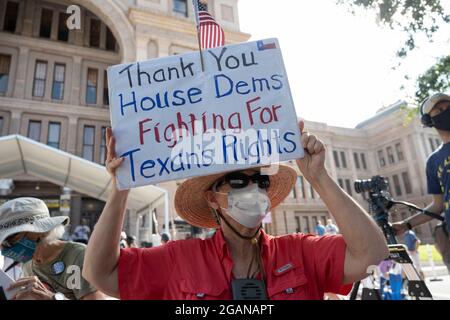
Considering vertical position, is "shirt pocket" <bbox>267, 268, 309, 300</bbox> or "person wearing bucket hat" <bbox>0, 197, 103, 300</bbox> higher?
"person wearing bucket hat" <bbox>0, 197, 103, 300</bbox>

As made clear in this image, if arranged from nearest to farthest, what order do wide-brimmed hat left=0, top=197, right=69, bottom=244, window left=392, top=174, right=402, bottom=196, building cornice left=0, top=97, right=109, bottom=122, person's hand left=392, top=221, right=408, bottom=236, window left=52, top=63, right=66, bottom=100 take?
wide-brimmed hat left=0, top=197, right=69, bottom=244
person's hand left=392, top=221, right=408, bottom=236
building cornice left=0, top=97, right=109, bottom=122
window left=52, top=63, right=66, bottom=100
window left=392, top=174, right=402, bottom=196

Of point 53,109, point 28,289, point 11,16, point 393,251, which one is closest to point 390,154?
point 53,109

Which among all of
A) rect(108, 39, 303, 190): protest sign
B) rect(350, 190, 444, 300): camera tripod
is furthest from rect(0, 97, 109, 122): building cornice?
rect(108, 39, 303, 190): protest sign

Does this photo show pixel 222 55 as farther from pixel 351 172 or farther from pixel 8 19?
pixel 351 172

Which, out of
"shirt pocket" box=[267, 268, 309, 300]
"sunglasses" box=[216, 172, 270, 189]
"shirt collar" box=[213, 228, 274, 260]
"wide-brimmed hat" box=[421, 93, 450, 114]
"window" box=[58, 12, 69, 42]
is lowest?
"shirt pocket" box=[267, 268, 309, 300]

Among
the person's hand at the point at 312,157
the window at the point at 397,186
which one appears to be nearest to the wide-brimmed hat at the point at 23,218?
the person's hand at the point at 312,157

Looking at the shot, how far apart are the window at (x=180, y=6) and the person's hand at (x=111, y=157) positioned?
22.8 m

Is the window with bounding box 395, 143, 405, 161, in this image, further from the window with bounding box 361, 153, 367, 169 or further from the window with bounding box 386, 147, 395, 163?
the window with bounding box 361, 153, 367, 169

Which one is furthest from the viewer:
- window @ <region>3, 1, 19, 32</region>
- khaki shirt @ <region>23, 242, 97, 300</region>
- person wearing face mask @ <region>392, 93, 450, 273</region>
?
window @ <region>3, 1, 19, 32</region>

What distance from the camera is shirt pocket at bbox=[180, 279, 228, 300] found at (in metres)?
1.53

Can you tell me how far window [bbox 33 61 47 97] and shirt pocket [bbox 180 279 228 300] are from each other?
22751 mm

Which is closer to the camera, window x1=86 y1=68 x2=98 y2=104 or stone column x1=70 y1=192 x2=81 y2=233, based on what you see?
stone column x1=70 y1=192 x2=81 y2=233

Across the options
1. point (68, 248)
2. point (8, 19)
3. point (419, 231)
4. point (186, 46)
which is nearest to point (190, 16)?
point (186, 46)

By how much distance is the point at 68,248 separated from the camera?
2.58 metres
